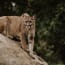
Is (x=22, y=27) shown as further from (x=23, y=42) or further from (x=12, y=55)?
(x=12, y=55)

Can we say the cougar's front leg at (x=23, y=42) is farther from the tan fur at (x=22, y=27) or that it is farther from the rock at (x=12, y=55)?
the rock at (x=12, y=55)

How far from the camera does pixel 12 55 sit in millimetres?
12000

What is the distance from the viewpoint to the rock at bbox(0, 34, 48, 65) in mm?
11789

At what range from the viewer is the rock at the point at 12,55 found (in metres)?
11.8

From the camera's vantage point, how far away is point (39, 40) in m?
22.9

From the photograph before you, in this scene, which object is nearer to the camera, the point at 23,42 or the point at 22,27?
the point at 23,42

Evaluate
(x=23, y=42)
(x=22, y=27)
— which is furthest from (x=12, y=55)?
(x=22, y=27)

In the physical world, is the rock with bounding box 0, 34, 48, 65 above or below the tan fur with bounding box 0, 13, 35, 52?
below

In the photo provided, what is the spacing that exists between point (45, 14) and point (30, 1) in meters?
1.52

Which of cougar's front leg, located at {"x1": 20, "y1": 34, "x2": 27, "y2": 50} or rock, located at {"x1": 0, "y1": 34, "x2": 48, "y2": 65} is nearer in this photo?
rock, located at {"x1": 0, "y1": 34, "x2": 48, "y2": 65}

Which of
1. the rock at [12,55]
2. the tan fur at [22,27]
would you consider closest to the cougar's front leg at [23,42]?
the tan fur at [22,27]

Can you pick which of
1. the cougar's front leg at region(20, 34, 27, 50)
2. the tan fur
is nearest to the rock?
the cougar's front leg at region(20, 34, 27, 50)

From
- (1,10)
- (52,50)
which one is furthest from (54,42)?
(1,10)

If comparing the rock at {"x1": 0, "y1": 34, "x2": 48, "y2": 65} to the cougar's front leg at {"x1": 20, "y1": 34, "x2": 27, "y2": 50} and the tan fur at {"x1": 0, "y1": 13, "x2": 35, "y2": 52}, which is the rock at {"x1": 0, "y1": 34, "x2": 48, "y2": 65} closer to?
the cougar's front leg at {"x1": 20, "y1": 34, "x2": 27, "y2": 50}
